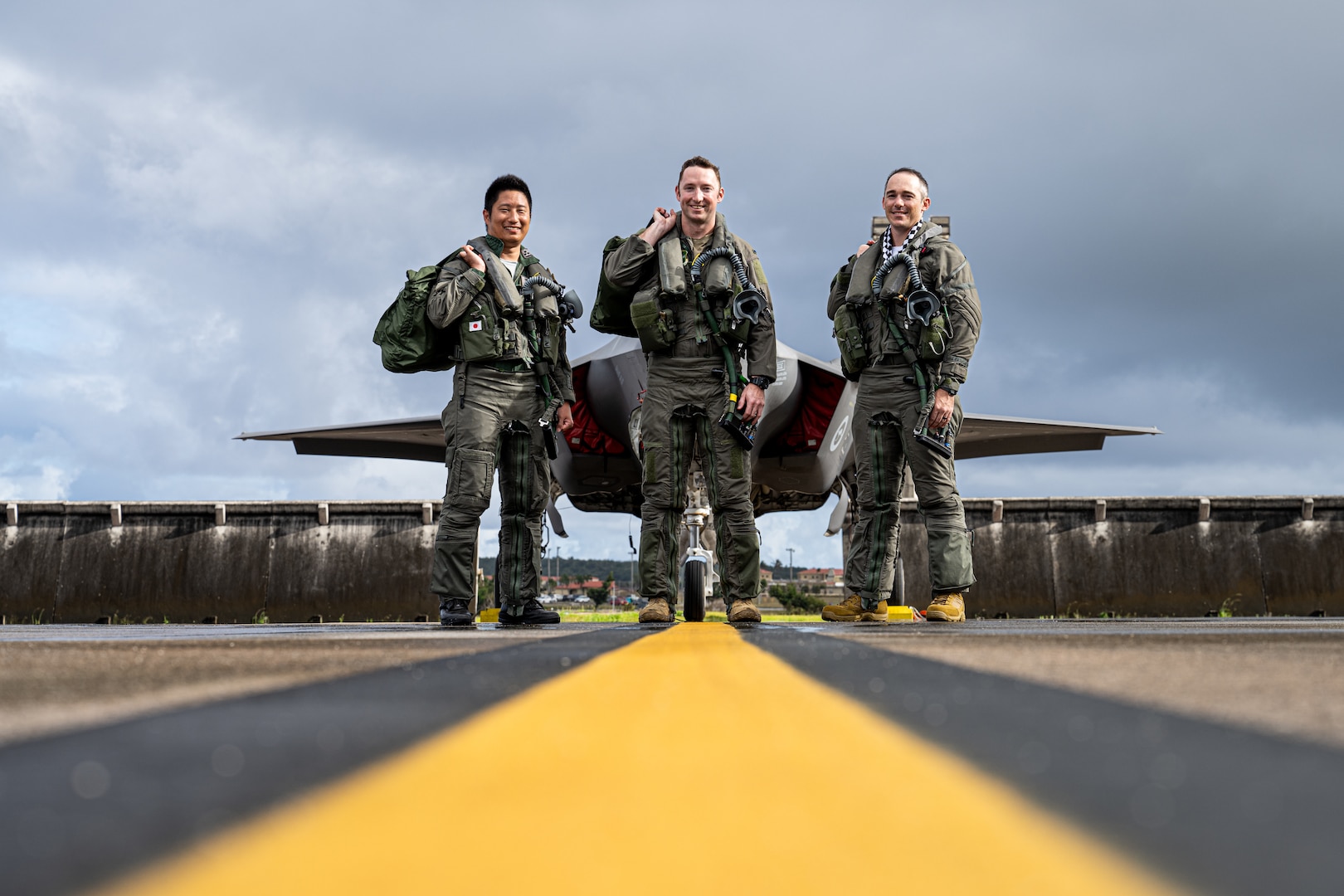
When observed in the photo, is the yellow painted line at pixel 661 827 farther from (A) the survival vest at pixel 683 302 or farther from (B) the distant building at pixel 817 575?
(B) the distant building at pixel 817 575

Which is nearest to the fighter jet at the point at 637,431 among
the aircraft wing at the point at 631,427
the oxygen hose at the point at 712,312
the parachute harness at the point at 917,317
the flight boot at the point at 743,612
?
the aircraft wing at the point at 631,427

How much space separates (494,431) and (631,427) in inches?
142

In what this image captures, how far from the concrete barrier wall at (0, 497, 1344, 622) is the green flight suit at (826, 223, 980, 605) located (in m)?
7.19

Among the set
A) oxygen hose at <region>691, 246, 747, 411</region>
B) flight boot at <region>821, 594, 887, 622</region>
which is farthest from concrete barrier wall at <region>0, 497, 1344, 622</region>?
oxygen hose at <region>691, 246, 747, 411</region>

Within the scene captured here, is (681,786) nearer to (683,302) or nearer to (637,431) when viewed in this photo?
(683,302)

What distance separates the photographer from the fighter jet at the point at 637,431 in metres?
8.60

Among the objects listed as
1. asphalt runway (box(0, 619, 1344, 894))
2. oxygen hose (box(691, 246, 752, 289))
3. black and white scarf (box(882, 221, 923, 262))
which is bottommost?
asphalt runway (box(0, 619, 1344, 894))

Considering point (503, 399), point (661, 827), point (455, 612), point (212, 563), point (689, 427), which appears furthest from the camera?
point (212, 563)

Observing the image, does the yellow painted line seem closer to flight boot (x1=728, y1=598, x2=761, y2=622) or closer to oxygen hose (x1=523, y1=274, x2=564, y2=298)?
flight boot (x1=728, y1=598, x2=761, y2=622)

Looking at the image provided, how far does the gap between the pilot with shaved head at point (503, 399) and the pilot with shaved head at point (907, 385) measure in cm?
147

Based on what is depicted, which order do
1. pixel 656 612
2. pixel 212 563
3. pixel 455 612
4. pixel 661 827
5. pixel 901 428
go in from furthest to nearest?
pixel 212 563
pixel 901 428
pixel 455 612
pixel 656 612
pixel 661 827

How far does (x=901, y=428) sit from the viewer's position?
407 cm

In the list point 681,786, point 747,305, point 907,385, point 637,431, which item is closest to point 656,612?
point 747,305

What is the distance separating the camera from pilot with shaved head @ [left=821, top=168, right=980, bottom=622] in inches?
155
